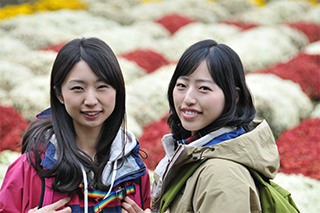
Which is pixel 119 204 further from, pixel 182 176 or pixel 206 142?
pixel 206 142

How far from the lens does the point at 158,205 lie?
181cm

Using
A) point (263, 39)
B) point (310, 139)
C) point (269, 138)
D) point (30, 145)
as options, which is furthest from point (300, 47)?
point (30, 145)

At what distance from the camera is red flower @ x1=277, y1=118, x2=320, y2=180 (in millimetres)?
3982

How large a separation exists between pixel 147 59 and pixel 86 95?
6.74 m

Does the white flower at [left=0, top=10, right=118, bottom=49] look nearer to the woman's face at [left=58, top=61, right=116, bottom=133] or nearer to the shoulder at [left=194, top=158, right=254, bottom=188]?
the woman's face at [left=58, top=61, right=116, bottom=133]

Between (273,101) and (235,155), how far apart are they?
4185mm

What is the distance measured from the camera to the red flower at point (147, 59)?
788 cm

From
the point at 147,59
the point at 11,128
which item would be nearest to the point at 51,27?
the point at 147,59

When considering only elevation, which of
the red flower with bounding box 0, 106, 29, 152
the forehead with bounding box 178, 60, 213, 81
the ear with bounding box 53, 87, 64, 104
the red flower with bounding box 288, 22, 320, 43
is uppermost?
the ear with bounding box 53, 87, 64, 104

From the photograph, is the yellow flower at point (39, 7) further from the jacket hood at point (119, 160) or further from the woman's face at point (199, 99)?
the woman's face at point (199, 99)

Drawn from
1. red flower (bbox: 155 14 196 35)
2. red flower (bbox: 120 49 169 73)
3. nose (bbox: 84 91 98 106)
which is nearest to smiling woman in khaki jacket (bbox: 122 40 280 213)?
nose (bbox: 84 91 98 106)

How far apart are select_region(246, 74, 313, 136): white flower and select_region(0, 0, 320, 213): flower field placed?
2cm

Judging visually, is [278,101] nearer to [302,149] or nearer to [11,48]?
[302,149]

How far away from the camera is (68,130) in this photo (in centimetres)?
178
